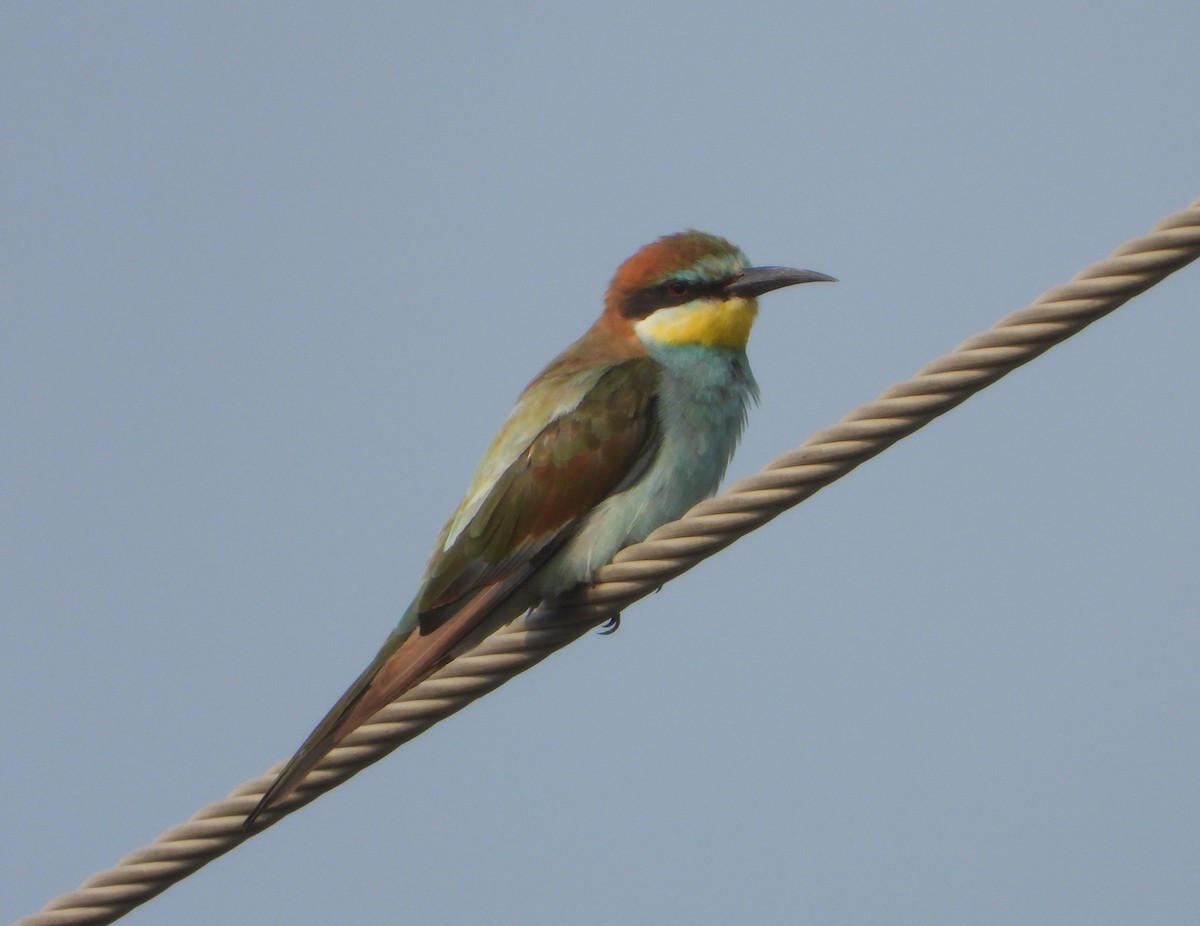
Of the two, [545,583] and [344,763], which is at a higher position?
[545,583]

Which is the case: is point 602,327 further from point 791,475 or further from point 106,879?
point 106,879

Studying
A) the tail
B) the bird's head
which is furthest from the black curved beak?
the tail

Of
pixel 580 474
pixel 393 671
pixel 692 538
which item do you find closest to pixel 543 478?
pixel 580 474

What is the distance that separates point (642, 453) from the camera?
421cm

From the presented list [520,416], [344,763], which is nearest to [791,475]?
[344,763]

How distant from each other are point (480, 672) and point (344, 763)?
0.35m

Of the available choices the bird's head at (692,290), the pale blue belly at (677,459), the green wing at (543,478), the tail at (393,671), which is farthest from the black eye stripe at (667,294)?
the tail at (393,671)

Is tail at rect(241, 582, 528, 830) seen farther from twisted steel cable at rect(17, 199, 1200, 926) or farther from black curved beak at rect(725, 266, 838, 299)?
black curved beak at rect(725, 266, 838, 299)

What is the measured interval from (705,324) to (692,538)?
5.76 ft

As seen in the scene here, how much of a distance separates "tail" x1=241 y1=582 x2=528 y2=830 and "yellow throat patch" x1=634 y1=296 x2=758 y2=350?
3.24 ft

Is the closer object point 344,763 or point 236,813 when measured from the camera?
point 236,813

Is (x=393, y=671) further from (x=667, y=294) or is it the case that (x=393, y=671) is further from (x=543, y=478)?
(x=667, y=294)

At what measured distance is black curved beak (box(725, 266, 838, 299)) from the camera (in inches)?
187

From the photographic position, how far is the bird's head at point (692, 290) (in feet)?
15.3
